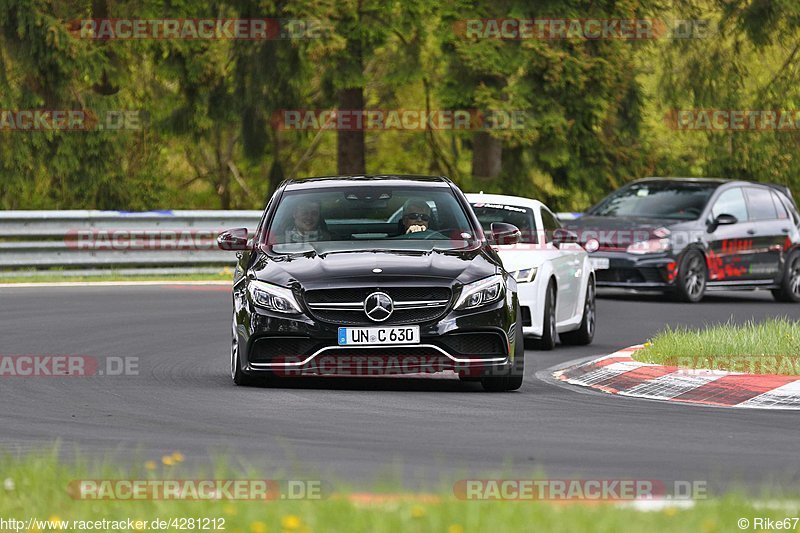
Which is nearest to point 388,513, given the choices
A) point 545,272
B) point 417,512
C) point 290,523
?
point 417,512

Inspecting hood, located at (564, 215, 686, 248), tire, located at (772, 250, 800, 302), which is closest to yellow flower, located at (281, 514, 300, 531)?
hood, located at (564, 215, 686, 248)

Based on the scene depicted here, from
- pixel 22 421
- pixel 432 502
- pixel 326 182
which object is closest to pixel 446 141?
pixel 326 182

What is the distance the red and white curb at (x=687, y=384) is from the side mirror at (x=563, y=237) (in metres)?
2.84

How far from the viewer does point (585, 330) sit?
1683cm

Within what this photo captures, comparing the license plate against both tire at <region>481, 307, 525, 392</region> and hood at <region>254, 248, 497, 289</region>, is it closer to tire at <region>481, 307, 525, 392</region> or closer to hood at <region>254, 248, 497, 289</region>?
hood at <region>254, 248, 497, 289</region>

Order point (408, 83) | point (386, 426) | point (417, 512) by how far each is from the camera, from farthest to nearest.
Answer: point (408, 83) < point (386, 426) < point (417, 512)

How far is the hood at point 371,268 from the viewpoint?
37.3 feet

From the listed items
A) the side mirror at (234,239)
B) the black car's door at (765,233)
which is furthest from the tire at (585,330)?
the black car's door at (765,233)

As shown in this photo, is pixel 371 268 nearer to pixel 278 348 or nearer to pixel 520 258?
pixel 278 348

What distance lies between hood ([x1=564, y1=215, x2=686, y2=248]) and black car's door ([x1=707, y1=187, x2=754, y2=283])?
681 millimetres

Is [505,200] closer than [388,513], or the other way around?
[388,513]

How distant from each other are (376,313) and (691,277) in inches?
479

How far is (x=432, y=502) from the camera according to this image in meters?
6.66

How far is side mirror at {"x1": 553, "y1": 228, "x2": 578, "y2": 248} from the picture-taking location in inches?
640
